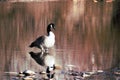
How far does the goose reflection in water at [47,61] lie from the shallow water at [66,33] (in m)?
0.08

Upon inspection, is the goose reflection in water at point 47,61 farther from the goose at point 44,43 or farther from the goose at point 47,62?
the goose at point 44,43

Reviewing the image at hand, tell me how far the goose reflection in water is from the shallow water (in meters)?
0.08

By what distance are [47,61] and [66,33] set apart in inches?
81.9

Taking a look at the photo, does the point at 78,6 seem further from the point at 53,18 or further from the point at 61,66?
the point at 61,66

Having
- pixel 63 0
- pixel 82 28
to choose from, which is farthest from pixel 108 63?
pixel 63 0

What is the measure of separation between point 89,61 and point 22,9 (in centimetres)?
538

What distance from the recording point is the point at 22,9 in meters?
11.2

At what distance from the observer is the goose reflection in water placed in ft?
17.9

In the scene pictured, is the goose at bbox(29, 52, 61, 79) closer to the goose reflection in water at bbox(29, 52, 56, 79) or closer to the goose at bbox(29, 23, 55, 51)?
the goose reflection in water at bbox(29, 52, 56, 79)

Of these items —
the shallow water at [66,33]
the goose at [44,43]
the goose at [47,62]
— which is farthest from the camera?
the goose at [44,43]

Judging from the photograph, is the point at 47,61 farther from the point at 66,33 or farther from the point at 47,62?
the point at 66,33

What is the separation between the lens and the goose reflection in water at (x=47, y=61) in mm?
5465

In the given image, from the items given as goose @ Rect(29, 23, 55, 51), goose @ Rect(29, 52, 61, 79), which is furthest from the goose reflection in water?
goose @ Rect(29, 23, 55, 51)

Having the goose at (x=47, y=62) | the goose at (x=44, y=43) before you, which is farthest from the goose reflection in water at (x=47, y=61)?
the goose at (x=44, y=43)
